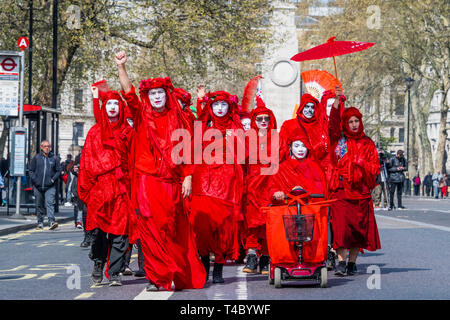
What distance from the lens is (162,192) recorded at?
31.0 feet

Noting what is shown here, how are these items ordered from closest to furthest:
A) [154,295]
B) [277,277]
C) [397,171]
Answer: [154,295] → [277,277] → [397,171]

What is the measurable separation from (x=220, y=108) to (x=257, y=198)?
1605 mm

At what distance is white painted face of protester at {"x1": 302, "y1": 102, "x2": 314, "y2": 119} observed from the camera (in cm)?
1104

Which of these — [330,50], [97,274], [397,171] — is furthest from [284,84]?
[97,274]

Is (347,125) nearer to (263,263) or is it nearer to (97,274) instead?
(263,263)

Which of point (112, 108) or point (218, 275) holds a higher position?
point (112, 108)

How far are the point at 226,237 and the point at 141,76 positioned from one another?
24.0 m

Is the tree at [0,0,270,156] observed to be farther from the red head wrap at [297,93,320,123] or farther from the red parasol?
the red head wrap at [297,93,320,123]

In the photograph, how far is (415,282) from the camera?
33.3 feet

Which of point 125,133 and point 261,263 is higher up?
point 125,133

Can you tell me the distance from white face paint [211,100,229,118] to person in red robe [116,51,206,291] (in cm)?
83

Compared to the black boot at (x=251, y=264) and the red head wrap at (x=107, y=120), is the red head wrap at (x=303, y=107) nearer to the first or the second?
the black boot at (x=251, y=264)
